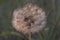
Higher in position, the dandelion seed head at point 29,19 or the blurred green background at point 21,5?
the blurred green background at point 21,5

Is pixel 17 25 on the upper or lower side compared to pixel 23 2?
lower

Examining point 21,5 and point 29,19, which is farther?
point 21,5

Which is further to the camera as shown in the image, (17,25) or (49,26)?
(49,26)

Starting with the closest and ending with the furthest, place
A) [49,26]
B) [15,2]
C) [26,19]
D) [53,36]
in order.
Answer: [26,19] < [53,36] < [49,26] < [15,2]

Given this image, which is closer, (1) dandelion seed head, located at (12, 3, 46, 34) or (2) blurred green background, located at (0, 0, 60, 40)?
(1) dandelion seed head, located at (12, 3, 46, 34)

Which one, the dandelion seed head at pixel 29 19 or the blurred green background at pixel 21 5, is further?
the blurred green background at pixel 21 5

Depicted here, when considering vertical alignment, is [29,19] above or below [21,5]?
below

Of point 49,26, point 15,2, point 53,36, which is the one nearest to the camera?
point 53,36

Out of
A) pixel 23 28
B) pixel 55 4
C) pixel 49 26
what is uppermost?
pixel 55 4

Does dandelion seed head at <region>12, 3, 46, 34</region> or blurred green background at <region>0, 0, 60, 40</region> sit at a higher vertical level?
blurred green background at <region>0, 0, 60, 40</region>

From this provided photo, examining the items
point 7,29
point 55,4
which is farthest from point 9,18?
point 55,4

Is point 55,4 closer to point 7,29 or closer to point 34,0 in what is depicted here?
point 34,0
